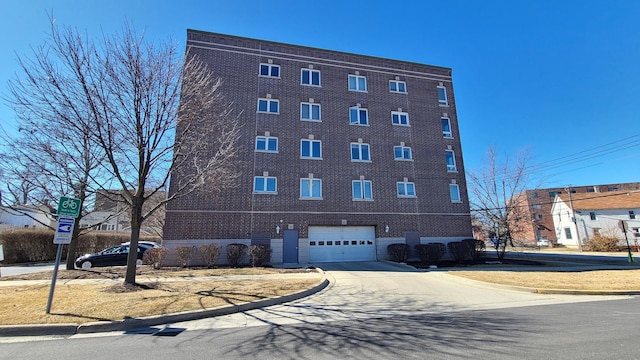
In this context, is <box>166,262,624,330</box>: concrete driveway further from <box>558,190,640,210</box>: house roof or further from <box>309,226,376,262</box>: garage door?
<box>558,190,640,210</box>: house roof

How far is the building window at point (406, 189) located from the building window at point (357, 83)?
321 inches

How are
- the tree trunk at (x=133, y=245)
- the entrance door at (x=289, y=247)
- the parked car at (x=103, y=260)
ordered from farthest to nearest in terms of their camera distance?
the entrance door at (x=289, y=247)
the parked car at (x=103, y=260)
the tree trunk at (x=133, y=245)

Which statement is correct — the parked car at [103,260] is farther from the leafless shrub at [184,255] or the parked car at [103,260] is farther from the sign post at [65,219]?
the sign post at [65,219]

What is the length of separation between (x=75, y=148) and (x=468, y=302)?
570 inches

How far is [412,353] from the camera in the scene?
4785 millimetres

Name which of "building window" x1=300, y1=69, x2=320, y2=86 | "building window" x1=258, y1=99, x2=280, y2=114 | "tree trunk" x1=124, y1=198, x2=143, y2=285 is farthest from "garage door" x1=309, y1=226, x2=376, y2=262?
"tree trunk" x1=124, y1=198, x2=143, y2=285

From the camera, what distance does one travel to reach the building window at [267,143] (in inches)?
810

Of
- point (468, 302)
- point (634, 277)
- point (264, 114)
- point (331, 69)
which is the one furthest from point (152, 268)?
point (634, 277)

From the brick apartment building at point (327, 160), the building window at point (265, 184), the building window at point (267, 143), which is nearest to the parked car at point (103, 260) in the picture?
the brick apartment building at point (327, 160)

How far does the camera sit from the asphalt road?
4.86 metres

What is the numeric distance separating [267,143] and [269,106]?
114 inches

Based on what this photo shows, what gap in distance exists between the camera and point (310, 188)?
68.0 feet

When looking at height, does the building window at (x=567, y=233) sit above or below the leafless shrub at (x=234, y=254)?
above

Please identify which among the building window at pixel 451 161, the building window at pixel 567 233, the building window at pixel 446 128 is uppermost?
the building window at pixel 446 128
